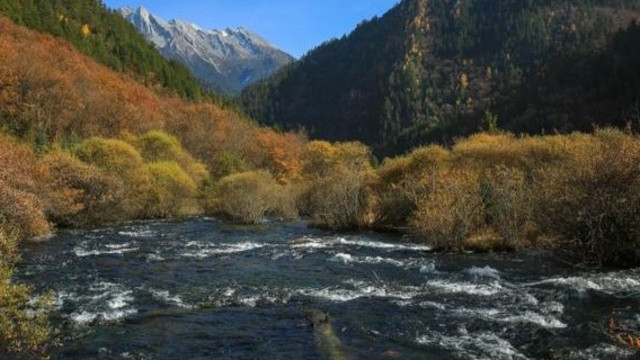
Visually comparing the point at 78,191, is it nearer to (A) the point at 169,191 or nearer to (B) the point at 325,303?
(A) the point at 169,191

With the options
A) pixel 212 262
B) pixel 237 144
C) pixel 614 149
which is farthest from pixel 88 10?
pixel 614 149

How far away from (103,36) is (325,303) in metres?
140

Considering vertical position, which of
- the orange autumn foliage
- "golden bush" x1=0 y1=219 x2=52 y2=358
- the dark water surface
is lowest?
the dark water surface

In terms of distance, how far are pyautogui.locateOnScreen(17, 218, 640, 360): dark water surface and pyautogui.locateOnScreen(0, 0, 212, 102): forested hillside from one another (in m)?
102

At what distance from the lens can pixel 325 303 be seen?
66.6 feet

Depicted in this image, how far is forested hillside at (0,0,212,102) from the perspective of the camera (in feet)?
397

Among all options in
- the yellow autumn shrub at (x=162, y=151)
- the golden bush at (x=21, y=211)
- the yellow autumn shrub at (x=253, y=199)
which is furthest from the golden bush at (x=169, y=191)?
the golden bush at (x=21, y=211)

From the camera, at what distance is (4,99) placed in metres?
70.1

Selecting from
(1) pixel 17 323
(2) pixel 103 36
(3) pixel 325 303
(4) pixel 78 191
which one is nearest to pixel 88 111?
(4) pixel 78 191

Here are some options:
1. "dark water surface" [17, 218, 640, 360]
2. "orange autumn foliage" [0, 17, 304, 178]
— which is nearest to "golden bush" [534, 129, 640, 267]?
"dark water surface" [17, 218, 640, 360]

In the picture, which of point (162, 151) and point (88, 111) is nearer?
point (162, 151)

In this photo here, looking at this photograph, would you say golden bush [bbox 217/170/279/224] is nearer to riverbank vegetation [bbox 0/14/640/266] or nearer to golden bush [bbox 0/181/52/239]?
riverbank vegetation [bbox 0/14/640/266]

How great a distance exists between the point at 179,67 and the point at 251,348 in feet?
531

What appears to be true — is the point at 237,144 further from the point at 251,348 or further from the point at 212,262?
the point at 251,348
